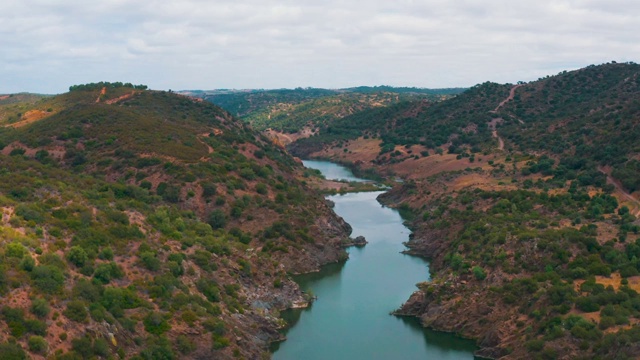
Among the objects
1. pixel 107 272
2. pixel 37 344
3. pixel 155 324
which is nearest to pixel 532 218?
pixel 155 324

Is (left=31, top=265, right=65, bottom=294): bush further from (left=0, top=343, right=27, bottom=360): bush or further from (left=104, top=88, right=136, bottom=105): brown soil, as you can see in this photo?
(left=104, top=88, right=136, bottom=105): brown soil

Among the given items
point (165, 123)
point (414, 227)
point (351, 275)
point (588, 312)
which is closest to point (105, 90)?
point (165, 123)

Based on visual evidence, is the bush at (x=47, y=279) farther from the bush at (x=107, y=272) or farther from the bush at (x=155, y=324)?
the bush at (x=155, y=324)

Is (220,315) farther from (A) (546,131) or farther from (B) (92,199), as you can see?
(A) (546,131)

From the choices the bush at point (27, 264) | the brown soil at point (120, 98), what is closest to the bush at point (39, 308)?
the bush at point (27, 264)

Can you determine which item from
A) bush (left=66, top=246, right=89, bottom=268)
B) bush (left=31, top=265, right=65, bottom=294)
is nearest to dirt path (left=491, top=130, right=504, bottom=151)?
bush (left=66, top=246, right=89, bottom=268)
